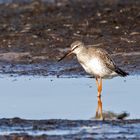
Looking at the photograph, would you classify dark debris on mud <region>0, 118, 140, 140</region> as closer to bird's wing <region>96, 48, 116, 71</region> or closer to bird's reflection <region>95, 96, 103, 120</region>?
bird's reflection <region>95, 96, 103, 120</region>

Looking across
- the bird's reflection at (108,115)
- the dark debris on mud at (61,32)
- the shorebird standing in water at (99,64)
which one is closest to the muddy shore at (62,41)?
the dark debris on mud at (61,32)

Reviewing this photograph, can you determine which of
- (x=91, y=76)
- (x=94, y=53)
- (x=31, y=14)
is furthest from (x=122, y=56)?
(x=31, y=14)

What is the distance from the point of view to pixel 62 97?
1243cm

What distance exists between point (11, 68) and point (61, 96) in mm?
3265

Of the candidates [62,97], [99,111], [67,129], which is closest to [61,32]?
[62,97]

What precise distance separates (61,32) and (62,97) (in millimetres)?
6334

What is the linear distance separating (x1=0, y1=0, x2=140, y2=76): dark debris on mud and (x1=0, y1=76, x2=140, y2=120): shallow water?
861mm

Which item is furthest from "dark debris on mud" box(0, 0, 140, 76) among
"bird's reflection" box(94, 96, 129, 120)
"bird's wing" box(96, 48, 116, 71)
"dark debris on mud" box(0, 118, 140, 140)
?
"dark debris on mud" box(0, 118, 140, 140)

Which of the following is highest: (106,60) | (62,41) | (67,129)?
(62,41)

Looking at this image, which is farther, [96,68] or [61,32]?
[61,32]

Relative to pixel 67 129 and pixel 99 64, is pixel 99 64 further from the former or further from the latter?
pixel 67 129

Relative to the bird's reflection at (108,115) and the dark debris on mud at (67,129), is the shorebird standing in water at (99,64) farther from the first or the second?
the dark debris on mud at (67,129)

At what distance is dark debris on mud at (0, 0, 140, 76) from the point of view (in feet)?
52.0

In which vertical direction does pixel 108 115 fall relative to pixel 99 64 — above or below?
below
